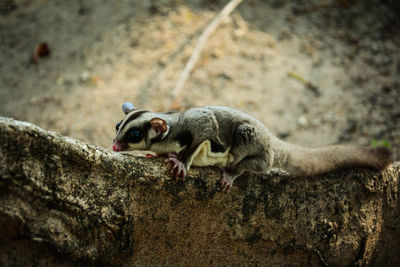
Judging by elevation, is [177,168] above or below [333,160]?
above

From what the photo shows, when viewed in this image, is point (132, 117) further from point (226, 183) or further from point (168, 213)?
point (226, 183)

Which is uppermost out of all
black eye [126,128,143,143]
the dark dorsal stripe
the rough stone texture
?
the dark dorsal stripe

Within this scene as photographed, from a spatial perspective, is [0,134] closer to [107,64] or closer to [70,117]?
[70,117]

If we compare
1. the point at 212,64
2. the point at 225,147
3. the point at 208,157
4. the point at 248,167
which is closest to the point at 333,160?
the point at 248,167

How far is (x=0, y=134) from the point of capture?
81.3 inches

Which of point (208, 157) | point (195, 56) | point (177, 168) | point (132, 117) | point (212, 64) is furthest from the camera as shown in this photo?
point (212, 64)

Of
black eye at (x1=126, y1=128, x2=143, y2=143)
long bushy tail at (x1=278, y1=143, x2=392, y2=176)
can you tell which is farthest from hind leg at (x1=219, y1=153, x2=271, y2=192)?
black eye at (x1=126, y1=128, x2=143, y2=143)

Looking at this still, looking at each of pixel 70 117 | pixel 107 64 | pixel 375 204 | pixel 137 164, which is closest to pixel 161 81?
pixel 107 64

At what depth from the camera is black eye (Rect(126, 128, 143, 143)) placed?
256 cm

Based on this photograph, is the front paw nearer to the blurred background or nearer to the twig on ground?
the blurred background

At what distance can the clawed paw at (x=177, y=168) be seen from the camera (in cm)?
252

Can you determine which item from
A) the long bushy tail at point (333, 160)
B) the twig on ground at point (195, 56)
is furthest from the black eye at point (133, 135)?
the twig on ground at point (195, 56)

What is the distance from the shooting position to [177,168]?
2531mm

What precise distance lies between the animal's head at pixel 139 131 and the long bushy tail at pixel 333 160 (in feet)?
3.55
